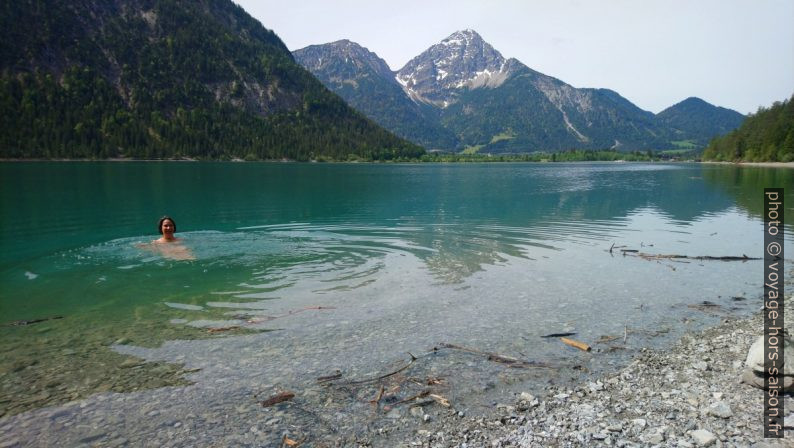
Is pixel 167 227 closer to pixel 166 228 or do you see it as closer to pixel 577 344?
pixel 166 228

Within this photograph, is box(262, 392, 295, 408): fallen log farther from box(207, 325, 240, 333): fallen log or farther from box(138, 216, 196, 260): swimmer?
box(138, 216, 196, 260): swimmer

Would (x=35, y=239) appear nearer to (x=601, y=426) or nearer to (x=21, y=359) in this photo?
(x=21, y=359)

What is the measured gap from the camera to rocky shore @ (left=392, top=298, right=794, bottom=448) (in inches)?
331

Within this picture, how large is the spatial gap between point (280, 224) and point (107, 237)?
1356cm

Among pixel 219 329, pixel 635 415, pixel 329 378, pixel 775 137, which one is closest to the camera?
pixel 635 415

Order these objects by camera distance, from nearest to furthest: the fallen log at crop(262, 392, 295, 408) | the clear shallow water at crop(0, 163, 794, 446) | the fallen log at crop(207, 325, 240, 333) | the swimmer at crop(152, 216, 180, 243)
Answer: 1. the fallen log at crop(262, 392, 295, 408)
2. the clear shallow water at crop(0, 163, 794, 446)
3. the fallen log at crop(207, 325, 240, 333)
4. the swimmer at crop(152, 216, 180, 243)

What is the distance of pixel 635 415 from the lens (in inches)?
366

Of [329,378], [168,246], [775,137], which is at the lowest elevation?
[329,378]

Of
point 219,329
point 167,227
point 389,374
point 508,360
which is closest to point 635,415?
point 508,360

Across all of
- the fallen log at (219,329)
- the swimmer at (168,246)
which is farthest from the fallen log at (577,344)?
the swimmer at (168,246)

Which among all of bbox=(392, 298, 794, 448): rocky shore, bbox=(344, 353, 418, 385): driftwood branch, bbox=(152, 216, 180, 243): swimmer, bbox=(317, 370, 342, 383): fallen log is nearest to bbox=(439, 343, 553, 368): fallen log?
bbox=(392, 298, 794, 448): rocky shore

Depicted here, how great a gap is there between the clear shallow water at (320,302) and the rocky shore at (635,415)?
3.20ft

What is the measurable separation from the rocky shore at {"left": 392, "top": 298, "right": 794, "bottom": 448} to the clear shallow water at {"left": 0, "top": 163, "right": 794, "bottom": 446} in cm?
98

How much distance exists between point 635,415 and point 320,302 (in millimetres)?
11921
